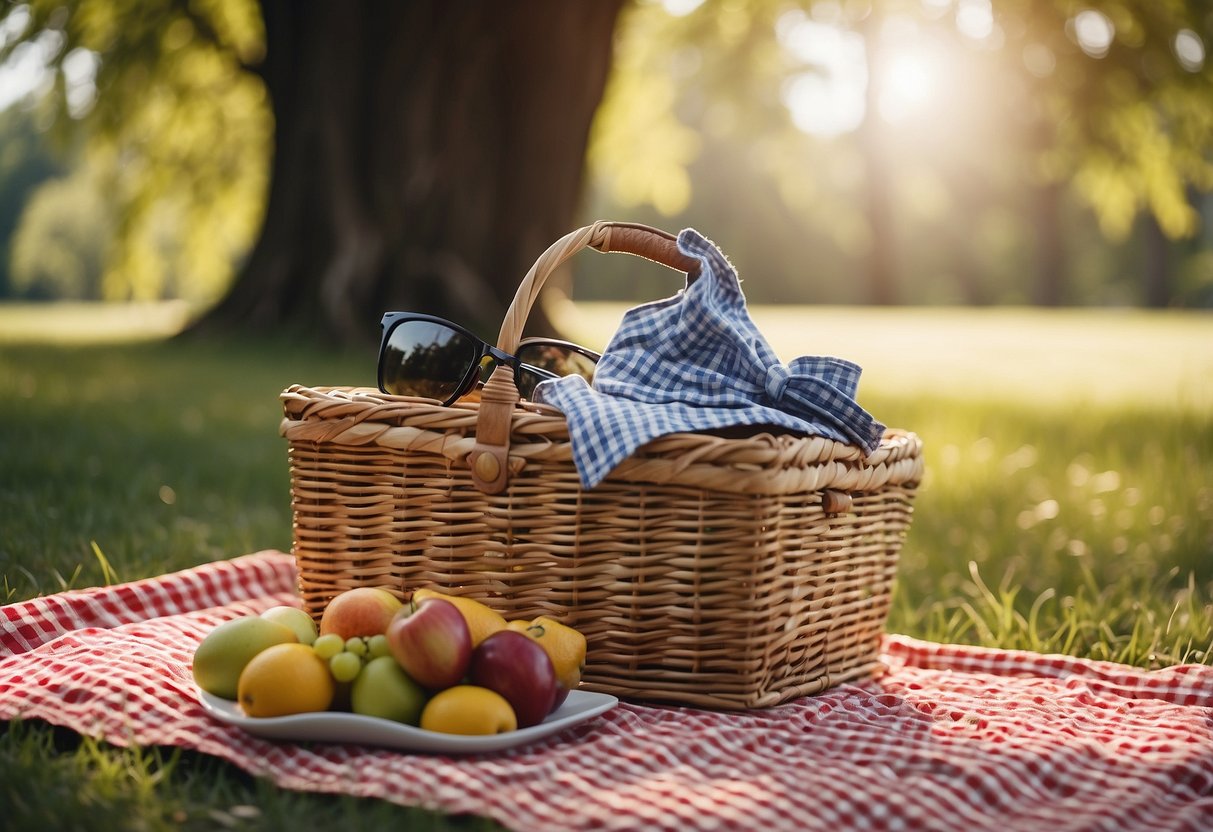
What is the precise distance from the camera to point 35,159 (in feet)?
140

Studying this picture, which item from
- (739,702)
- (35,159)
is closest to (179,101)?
(739,702)

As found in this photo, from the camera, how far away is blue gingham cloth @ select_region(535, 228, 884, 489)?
2062 mm

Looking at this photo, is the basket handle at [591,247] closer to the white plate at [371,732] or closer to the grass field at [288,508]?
the white plate at [371,732]

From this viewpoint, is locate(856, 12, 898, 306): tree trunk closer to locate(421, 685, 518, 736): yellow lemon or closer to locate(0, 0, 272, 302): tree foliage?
locate(0, 0, 272, 302): tree foliage

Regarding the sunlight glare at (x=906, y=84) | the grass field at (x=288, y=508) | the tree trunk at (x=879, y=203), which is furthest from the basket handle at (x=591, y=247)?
the tree trunk at (x=879, y=203)

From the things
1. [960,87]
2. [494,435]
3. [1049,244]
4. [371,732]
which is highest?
[960,87]

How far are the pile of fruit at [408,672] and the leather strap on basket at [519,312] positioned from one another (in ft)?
0.88

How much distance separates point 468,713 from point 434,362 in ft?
2.60

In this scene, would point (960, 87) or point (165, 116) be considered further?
point (960, 87)

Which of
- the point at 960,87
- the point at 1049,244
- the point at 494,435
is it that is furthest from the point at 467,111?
the point at 1049,244

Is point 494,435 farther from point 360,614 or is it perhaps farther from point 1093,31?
point 1093,31

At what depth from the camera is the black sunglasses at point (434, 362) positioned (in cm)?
224

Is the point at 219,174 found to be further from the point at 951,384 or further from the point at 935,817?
the point at 935,817

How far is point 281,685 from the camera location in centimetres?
175
